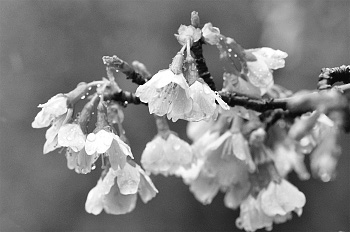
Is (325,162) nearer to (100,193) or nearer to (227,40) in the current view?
(227,40)

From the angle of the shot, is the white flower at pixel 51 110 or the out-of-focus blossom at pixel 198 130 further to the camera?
the out-of-focus blossom at pixel 198 130

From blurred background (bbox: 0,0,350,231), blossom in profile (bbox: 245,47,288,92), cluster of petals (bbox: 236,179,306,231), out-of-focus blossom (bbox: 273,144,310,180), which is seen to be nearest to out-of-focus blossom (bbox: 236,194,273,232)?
cluster of petals (bbox: 236,179,306,231)

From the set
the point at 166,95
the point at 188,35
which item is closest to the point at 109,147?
the point at 166,95

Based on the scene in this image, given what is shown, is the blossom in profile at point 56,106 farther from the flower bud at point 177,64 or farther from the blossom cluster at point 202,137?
the flower bud at point 177,64

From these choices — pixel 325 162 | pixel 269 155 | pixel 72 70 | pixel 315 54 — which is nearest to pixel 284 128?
pixel 269 155

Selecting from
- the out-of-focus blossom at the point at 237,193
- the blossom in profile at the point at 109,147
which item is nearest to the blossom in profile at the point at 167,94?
the blossom in profile at the point at 109,147

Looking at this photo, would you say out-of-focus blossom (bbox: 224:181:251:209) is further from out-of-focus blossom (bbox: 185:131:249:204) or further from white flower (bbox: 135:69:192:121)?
white flower (bbox: 135:69:192:121)
